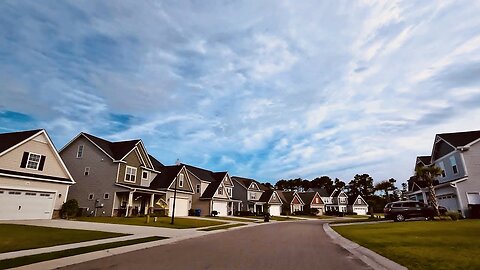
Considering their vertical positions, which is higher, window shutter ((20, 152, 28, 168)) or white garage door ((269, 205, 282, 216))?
window shutter ((20, 152, 28, 168))

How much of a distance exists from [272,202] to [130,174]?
37.0 meters

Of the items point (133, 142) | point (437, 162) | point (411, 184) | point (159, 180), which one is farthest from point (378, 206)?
point (133, 142)

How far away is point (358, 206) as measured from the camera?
295 feet

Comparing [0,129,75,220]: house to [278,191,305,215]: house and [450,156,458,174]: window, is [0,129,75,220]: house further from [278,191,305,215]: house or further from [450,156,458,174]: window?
[278,191,305,215]: house

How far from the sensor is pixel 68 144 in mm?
36625

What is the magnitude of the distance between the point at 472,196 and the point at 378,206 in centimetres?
5349

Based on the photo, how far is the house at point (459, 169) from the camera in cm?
3062

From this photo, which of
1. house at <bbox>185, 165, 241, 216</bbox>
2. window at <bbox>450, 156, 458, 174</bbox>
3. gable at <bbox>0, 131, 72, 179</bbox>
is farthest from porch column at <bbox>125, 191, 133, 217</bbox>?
window at <bbox>450, 156, 458, 174</bbox>

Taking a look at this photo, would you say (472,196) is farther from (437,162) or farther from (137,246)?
(137,246)

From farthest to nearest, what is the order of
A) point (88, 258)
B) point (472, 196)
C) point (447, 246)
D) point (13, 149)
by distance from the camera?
1. point (472, 196)
2. point (13, 149)
3. point (447, 246)
4. point (88, 258)

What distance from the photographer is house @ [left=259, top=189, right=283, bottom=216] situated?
2547 inches

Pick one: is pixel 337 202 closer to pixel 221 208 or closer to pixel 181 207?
pixel 221 208

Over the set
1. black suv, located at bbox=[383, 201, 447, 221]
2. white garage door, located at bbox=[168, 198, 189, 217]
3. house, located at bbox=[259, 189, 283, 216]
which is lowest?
black suv, located at bbox=[383, 201, 447, 221]

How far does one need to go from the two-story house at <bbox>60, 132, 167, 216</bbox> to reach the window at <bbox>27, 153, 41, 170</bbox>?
305 inches
